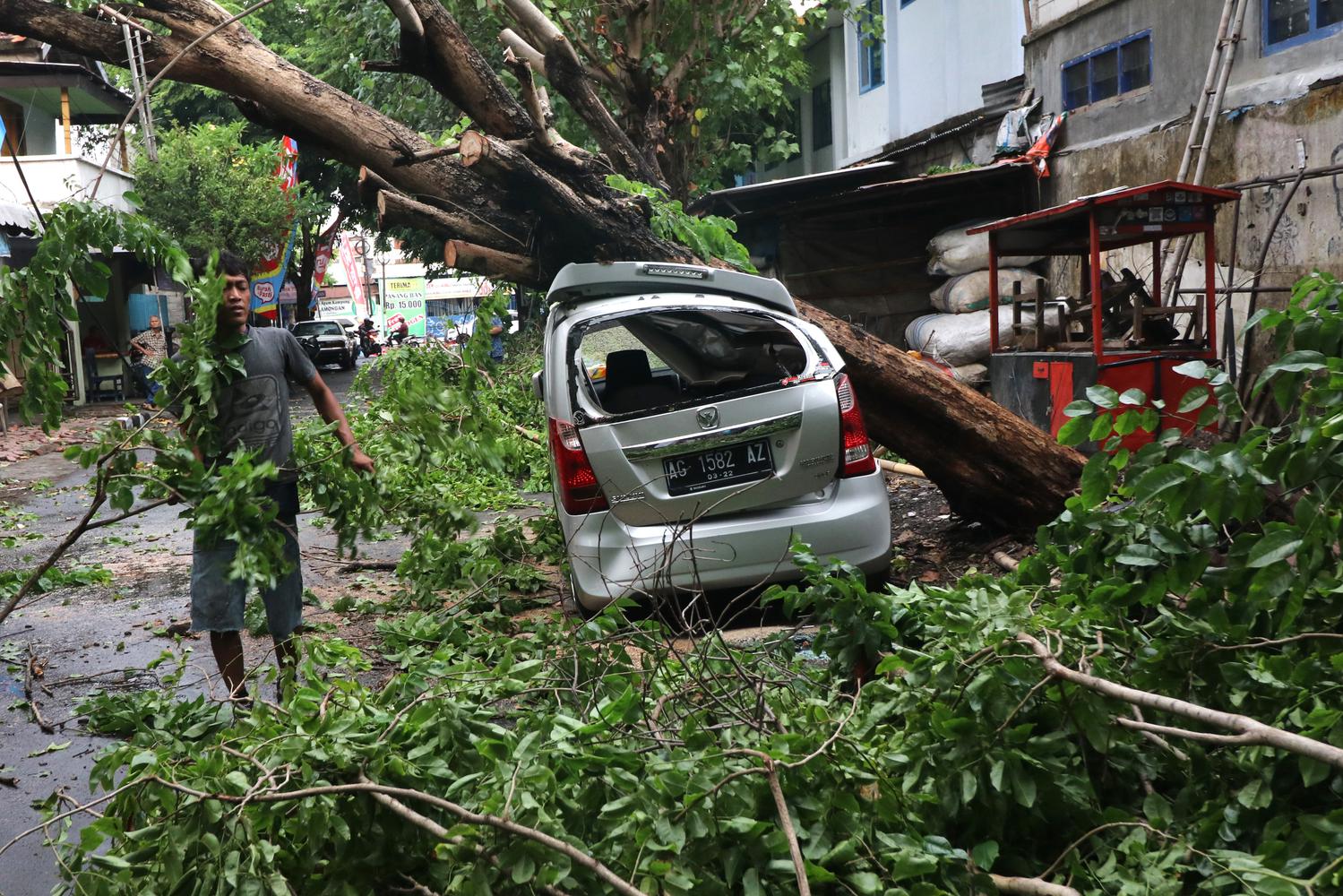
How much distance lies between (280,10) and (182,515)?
106 ft

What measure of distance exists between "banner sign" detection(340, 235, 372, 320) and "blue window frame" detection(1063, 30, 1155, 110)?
51291 millimetres

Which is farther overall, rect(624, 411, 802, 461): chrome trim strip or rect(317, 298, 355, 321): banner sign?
rect(317, 298, 355, 321): banner sign

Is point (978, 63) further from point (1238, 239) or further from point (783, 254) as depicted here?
point (1238, 239)

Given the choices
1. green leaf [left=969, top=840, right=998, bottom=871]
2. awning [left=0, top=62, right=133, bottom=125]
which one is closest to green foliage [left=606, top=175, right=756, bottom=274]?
green leaf [left=969, top=840, right=998, bottom=871]

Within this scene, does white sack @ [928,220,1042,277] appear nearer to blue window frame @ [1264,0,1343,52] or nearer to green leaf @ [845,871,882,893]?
blue window frame @ [1264,0,1343,52]

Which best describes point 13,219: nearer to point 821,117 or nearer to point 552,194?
point 552,194

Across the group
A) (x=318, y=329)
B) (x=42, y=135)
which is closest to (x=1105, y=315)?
(x=42, y=135)

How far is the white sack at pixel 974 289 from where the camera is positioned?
15.7 m

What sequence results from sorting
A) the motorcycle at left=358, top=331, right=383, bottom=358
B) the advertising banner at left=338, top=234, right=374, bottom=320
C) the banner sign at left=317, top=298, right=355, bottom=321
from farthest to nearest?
the banner sign at left=317, top=298, right=355, bottom=321 < the advertising banner at left=338, top=234, right=374, bottom=320 < the motorcycle at left=358, top=331, right=383, bottom=358

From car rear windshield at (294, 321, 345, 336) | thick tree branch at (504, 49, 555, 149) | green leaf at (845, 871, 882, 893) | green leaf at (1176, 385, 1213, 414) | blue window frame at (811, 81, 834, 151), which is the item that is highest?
blue window frame at (811, 81, 834, 151)

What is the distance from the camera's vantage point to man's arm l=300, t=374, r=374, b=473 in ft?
14.9

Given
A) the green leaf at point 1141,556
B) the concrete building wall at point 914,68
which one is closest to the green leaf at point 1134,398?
the green leaf at point 1141,556

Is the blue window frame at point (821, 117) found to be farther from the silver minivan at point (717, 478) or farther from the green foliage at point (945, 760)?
the green foliage at point (945, 760)

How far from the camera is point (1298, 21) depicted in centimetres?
1175
